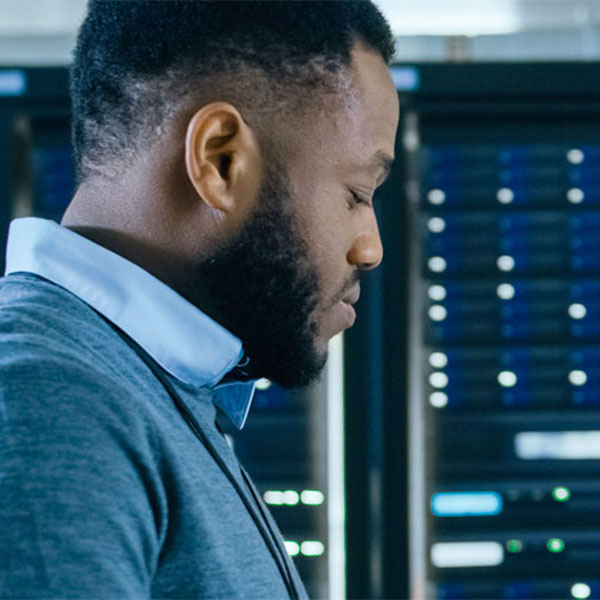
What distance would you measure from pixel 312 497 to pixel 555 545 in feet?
1.39

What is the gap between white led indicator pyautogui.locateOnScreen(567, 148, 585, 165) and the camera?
4.60 ft

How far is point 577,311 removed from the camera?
1.41 meters

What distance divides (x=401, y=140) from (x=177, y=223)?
0.77m

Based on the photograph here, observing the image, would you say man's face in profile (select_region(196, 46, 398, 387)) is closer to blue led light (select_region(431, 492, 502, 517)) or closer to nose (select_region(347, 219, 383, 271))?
nose (select_region(347, 219, 383, 271))

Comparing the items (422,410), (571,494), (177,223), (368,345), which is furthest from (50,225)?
(571,494)

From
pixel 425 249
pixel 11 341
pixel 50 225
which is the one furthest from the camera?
pixel 425 249

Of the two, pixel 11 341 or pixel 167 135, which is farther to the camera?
pixel 167 135

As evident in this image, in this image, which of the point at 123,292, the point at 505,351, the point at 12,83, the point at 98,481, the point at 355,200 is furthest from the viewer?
the point at 505,351

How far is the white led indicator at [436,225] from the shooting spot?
4.62ft

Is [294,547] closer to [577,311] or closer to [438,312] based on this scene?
[438,312]

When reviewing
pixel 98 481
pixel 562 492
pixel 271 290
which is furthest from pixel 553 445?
pixel 98 481

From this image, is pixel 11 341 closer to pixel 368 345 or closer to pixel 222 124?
pixel 222 124

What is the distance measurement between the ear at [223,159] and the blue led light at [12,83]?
806mm

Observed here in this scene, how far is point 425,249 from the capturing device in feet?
4.63
